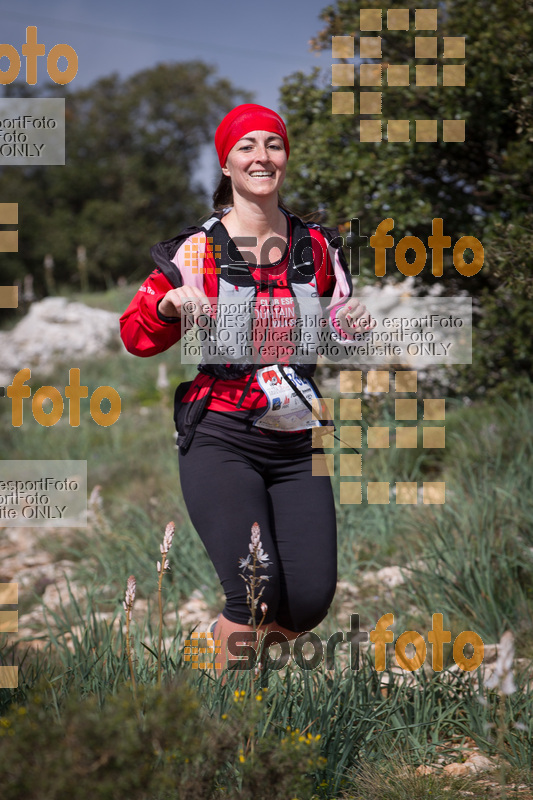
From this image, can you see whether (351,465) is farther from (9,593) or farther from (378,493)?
(9,593)

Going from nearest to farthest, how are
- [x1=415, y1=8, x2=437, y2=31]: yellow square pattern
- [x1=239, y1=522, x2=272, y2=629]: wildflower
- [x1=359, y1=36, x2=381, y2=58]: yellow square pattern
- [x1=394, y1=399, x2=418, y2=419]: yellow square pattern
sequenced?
1. [x1=239, y1=522, x2=272, y2=629]: wildflower
2. [x1=415, y1=8, x2=437, y2=31]: yellow square pattern
3. [x1=359, y1=36, x2=381, y2=58]: yellow square pattern
4. [x1=394, y1=399, x2=418, y2=419]: yellow square pattern

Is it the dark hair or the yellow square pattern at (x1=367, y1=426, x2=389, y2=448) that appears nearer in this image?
the dark hair

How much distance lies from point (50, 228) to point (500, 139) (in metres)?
17.7

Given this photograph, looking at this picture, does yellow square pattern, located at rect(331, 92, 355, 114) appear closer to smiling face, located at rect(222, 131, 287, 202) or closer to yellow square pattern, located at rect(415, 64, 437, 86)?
yellow square pattern, located at rect(415, 64, 437, 86)

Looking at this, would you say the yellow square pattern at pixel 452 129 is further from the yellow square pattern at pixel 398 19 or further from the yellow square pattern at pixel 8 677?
the yellow square pattern at pixel 8 677

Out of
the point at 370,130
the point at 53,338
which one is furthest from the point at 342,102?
the point at 53,338

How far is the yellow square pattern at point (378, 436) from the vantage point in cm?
525

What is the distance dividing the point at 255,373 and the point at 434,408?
309cm

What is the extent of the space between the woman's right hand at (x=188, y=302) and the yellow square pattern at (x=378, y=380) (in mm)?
2805

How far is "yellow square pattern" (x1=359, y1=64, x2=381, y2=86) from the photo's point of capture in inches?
196

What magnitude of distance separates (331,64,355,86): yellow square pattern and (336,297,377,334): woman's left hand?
2950 millimetres

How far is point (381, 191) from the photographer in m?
4.82

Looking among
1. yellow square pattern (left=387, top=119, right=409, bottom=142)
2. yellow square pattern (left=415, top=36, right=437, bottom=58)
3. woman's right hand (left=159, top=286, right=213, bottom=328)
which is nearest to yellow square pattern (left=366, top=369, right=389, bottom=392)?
yellow square pattern (left=387, top=119, right=409, bottom=142)

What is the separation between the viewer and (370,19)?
5.12 m
